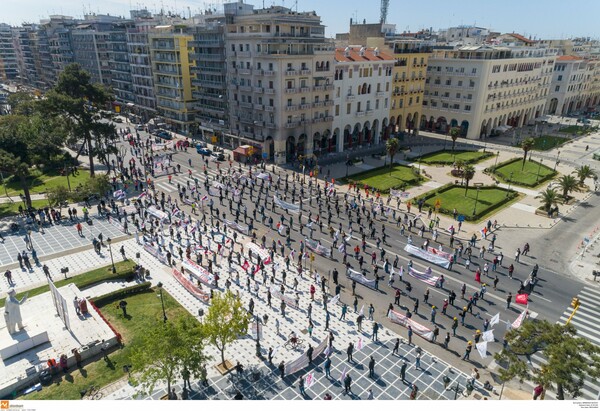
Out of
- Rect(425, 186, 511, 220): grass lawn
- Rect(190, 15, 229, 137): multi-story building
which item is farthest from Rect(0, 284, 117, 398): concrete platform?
Rect(190, 15, 229, 137): multi-story building

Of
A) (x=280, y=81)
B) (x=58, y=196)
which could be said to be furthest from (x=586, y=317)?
(x=58, y=196)

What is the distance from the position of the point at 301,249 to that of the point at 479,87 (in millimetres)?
74469

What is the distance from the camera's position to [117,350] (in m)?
30.9

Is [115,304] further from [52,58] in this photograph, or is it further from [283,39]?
[52,58]

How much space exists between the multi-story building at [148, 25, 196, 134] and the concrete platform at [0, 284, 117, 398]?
233 feet

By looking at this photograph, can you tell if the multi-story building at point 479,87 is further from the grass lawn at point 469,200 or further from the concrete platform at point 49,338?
the concrete platform at point 49,338

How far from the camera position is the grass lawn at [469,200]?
188 ft

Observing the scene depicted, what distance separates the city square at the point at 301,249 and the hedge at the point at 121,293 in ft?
0.92

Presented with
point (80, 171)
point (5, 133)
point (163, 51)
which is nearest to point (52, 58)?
point (163, 51)

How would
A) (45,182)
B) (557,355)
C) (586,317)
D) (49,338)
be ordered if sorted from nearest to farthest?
(557,355) → (49,338) → (586,317) → (45,182)

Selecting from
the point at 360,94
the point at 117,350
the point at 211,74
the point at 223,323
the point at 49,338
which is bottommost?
the point at 117,350

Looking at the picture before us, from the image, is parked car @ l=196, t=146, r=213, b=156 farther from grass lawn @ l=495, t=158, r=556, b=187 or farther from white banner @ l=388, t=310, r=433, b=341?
white banner @ l=388, t=310, r=433, b=341

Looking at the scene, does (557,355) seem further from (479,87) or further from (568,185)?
(479,87)

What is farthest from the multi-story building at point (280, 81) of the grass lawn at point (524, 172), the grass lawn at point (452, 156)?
the grass lawn at point (524, 172)
